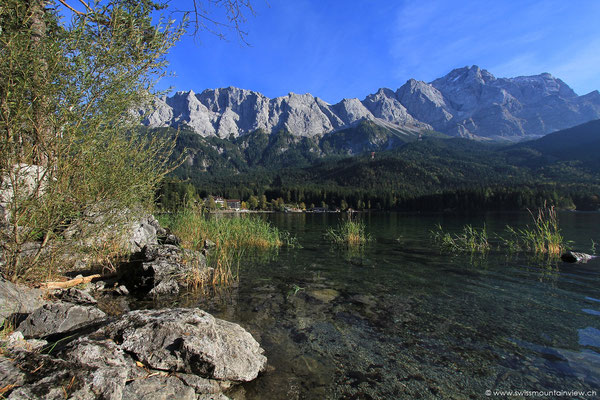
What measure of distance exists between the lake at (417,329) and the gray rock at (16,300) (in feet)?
12.3

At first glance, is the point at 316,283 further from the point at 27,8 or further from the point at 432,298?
the point at 27,8

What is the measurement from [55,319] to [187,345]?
3.27 meters

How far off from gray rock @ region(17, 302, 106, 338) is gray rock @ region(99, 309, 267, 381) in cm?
155

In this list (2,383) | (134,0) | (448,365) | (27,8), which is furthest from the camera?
(134,0)

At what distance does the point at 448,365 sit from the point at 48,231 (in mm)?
8619

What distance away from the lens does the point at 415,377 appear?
17.1ft

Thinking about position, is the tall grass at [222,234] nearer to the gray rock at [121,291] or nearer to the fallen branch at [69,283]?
the gray rock at [121,291]

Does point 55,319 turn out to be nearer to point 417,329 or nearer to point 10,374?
point 10,374

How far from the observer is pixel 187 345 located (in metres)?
4.59

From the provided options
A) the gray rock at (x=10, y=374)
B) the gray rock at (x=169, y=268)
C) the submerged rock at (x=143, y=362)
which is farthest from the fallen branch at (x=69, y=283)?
the gray rock at (x=10, y=374)

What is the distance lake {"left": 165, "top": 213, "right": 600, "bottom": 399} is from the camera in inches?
199

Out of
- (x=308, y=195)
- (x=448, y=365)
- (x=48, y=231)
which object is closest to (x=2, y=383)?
(x=48, y=231)

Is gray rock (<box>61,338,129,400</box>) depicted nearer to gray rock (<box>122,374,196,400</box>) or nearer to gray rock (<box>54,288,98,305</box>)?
gray rock (<box>122,374,196,400</box>)

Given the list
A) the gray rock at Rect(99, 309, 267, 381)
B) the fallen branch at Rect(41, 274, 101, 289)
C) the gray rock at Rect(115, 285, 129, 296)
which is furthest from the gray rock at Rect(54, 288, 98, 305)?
the gray rock at Rect(99, 309, 267, 381)
